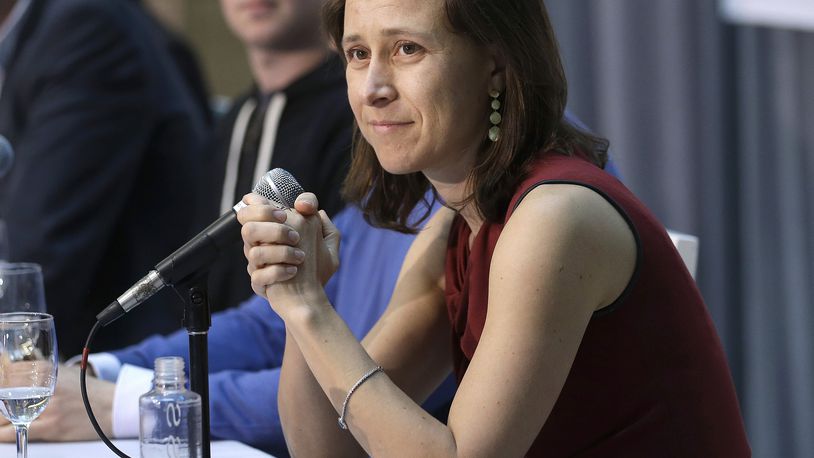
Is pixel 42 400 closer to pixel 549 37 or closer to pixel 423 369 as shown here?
pixel 423 369

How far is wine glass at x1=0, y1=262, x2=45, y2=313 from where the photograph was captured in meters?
1.76

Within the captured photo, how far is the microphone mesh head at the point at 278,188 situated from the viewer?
135 cm

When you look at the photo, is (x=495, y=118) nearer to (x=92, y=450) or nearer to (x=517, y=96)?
(x=517, y=96)

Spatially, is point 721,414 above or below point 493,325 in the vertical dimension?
below

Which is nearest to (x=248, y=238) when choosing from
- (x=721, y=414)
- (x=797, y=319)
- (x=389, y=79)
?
(x=389, y=79)

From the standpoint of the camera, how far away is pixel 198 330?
1321mm

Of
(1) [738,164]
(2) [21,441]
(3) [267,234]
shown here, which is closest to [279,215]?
(3) [267,234]

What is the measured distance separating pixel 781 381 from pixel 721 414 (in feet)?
5.93

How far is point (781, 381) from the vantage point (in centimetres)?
306

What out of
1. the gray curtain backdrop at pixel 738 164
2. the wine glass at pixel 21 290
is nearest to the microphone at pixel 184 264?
the wine glass at pixel 21 290

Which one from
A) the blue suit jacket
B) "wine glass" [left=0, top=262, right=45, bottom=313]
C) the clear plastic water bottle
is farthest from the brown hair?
the blue suit jacket

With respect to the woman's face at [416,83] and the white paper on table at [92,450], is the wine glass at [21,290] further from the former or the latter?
the woman's face at [416,83]

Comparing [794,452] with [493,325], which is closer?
[493,325]

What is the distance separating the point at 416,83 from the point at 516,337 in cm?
36
